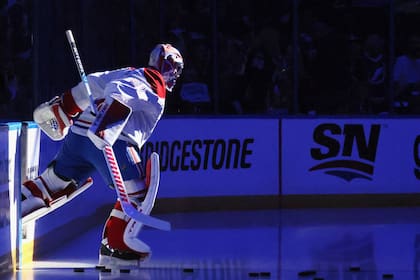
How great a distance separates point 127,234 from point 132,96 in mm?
976

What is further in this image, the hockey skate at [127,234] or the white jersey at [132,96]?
the hockey skate at [127,234]

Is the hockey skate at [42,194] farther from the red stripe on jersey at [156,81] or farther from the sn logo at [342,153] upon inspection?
the sn logo at [342,153]

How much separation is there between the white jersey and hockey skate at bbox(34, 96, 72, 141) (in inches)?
3.3

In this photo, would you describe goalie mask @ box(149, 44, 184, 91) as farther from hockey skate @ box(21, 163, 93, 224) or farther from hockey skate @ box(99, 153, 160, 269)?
hockey skate @ box(21, 163, 93, 224)

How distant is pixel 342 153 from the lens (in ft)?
37.6

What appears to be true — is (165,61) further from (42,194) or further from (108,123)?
(42,194)

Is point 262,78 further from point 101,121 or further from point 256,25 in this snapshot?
point 101,121

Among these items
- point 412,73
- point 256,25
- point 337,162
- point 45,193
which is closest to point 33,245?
point 45,193

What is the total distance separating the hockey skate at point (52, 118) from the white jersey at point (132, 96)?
0.08 m

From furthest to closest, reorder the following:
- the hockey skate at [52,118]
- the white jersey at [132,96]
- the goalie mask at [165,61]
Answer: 1. the goalie mask at [165,61]
2. the hockey skate at [52,118]
3. the white jersey at [132,96]

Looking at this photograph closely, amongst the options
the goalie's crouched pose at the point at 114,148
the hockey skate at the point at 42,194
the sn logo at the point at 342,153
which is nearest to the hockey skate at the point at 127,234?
the goalie's crouched pose at the point at 114,148

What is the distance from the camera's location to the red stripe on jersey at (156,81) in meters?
7.23

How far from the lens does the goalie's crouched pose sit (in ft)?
23.6

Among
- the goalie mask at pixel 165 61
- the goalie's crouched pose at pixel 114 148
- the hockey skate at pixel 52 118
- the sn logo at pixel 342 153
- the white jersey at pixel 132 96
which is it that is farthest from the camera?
the sn logo at pixel 342 153
